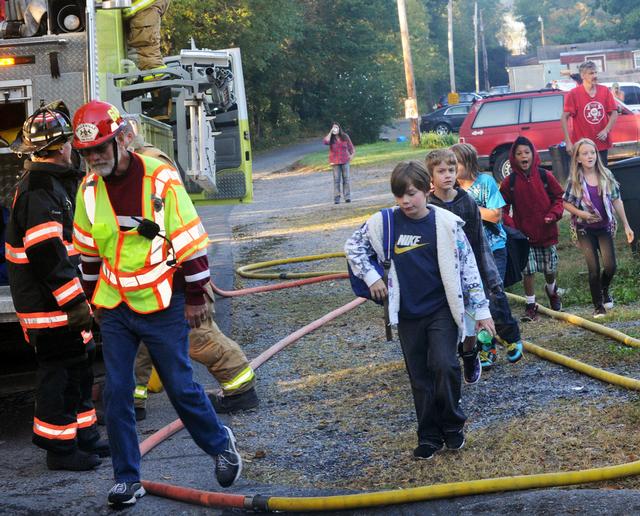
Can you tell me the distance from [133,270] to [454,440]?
1793 millimetres

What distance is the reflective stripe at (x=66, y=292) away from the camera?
5.75 m

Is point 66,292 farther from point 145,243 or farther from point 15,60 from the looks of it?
point 15,60

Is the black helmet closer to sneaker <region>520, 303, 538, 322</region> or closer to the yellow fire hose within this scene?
the yellow fire hose

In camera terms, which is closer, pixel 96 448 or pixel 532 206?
pixel 96 448

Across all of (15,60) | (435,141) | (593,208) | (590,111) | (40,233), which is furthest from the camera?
(435,141)

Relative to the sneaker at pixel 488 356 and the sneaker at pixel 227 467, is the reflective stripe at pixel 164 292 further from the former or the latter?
the sneaker at pixel 488 356

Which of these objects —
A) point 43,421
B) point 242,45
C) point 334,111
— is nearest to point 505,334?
point 43,421

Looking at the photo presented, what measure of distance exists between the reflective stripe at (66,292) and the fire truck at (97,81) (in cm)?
111

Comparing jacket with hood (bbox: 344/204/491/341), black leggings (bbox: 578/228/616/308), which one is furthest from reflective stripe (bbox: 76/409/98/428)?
black leggings (bbox: 578/228/616/308)

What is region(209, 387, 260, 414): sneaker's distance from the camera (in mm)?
6773

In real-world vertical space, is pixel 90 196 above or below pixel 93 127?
below

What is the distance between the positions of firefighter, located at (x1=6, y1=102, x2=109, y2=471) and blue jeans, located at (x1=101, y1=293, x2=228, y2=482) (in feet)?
2.69

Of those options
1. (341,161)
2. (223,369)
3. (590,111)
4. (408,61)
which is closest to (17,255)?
(223,369)

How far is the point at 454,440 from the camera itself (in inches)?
213
